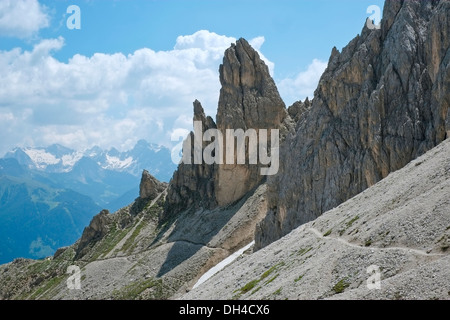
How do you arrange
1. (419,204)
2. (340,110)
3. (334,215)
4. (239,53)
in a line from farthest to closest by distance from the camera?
1. (239,53)
2. (340,110)
3. (334,215)
4. (419,204)

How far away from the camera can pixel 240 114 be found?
154 m

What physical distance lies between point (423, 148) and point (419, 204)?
30880mm

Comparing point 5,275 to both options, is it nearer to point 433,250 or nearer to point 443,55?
point 443,55

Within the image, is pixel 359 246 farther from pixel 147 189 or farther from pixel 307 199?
pixel 147 189

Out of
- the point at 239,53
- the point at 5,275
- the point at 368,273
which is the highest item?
the point at 239,53

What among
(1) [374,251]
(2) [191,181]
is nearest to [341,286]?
(1) [374,251]

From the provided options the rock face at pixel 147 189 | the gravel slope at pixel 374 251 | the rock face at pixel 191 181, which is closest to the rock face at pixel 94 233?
the rock face at pixel 147 189

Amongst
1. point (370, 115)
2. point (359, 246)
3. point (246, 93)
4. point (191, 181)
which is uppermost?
point (246, 93)

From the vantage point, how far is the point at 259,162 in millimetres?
149875

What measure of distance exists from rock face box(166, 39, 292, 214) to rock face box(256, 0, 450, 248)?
40430 millimetres

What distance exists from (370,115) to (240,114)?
67093mm

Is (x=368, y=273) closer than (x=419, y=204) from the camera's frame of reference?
Yes

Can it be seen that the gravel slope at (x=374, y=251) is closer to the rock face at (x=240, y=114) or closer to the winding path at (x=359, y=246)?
the winding path at (x=359, y=246)
